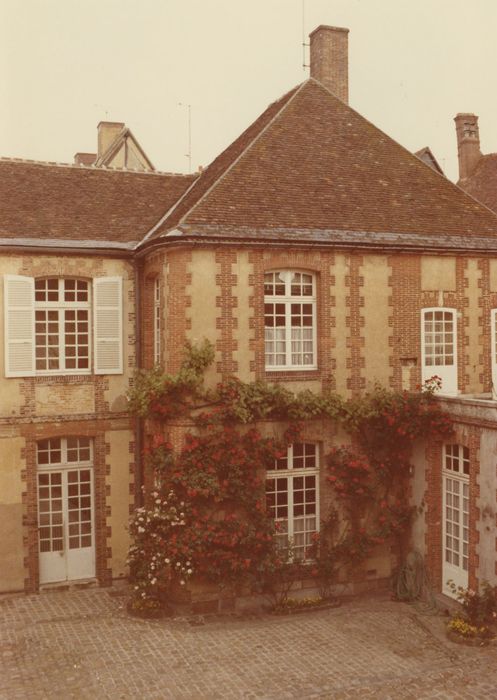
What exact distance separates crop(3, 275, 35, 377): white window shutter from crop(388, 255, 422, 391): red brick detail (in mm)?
7117

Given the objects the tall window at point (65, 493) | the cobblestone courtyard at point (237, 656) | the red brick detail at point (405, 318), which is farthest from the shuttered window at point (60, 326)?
the red brick detail at point (405, 318)

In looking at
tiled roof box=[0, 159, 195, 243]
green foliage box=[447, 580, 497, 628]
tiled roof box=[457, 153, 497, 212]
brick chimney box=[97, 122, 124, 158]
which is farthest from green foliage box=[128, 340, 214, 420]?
tiled roof box=[457, 153, 497, 212]

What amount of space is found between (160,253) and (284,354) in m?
3.06

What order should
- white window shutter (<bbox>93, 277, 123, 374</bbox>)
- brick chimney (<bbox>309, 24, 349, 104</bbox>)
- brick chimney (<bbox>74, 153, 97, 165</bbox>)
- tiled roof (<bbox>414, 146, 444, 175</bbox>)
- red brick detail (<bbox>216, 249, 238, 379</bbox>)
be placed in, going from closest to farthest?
red brick detail (<bbox>216, 249, 238, 379</bbox>)
white window shutter (<bbox>93, 277, 123, 374</bbox>)
brick chimney (<bbox>309, 24, 349, 104</bbox>)
tiled roof (<bbox>414, 146, 444, 175</bbox>)
brick chimney (<bbox>74, 153, 97, 165</bbox>)

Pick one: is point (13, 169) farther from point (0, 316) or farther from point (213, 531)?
point (213, 531)

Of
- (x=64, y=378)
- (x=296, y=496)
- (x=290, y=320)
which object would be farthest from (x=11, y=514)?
(x=290, y=320)

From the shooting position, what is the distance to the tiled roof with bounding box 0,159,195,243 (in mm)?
15383

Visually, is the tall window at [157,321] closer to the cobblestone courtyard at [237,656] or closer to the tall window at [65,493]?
the tall window at [65,493]

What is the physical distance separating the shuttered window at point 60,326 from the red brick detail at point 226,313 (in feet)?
8.86

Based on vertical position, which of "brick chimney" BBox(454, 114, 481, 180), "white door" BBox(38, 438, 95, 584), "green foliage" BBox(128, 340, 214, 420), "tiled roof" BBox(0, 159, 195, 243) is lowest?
"white door" BBox(38, 438, 95, 584)

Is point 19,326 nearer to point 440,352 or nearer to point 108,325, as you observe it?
point 108,325

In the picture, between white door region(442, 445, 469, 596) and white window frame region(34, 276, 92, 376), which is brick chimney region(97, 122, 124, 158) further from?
white door region(442, 445, 469, 596)

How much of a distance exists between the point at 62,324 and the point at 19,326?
883mm

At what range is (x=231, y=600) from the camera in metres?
13.9
